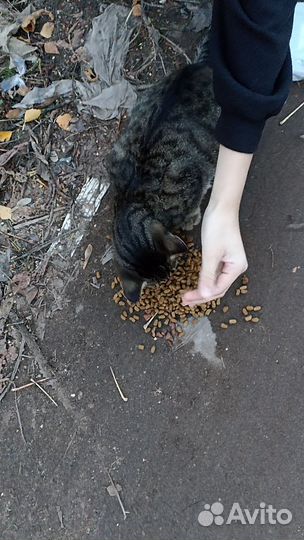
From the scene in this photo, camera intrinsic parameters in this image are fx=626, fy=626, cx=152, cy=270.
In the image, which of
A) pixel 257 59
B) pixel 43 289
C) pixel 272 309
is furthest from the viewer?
pixel 43 289

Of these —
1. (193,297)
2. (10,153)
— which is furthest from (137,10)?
(193,297)

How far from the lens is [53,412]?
2.72m

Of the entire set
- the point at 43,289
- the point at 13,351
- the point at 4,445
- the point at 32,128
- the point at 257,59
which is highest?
the point at 257,59

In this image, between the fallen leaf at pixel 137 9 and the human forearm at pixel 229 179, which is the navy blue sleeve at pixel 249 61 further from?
the fallen leaf at pixel 137 9

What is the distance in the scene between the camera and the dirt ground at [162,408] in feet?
8.34

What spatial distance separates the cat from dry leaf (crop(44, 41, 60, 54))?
27.4 inches

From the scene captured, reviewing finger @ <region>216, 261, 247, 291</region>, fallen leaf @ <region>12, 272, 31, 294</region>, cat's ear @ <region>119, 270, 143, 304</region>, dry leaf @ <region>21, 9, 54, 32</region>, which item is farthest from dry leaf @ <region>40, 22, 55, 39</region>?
finger @ <region>216, 261, 247, 291</region>

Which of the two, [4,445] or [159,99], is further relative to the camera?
[4,445]

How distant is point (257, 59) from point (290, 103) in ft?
3.77

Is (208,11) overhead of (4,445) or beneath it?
overhead

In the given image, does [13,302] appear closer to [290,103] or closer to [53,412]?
[53,412]

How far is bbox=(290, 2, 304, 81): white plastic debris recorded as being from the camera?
105 inches

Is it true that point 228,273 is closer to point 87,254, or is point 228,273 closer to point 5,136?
point 87,254

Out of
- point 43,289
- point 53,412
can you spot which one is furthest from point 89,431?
point 43,289
